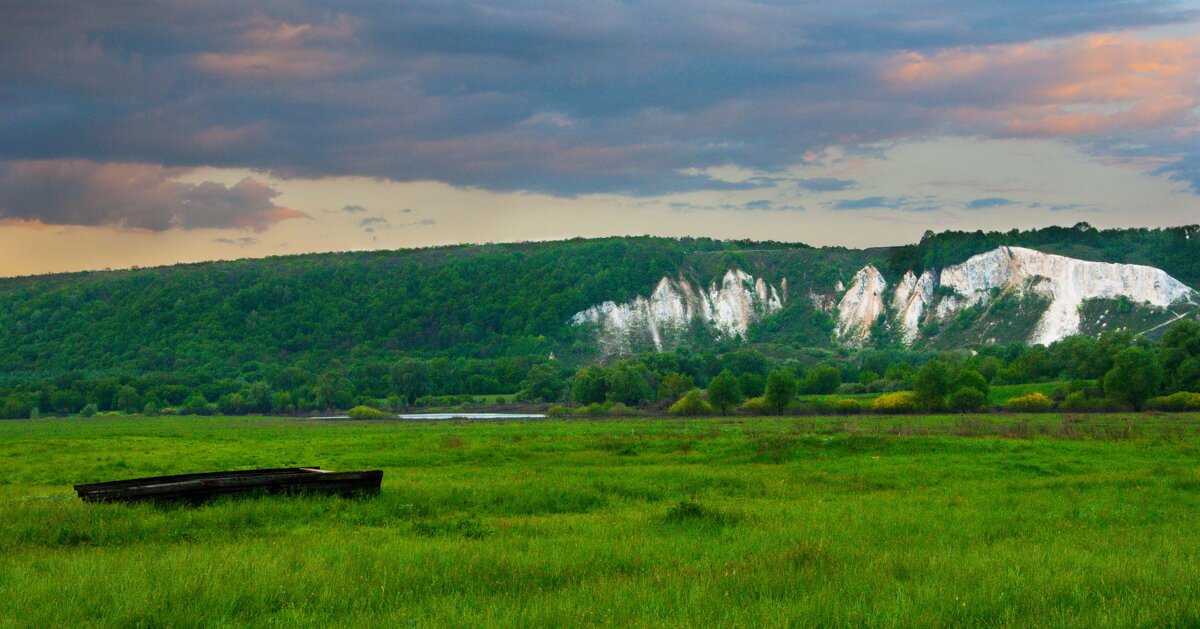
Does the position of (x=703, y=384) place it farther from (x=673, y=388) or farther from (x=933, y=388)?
(x=933, y=388)

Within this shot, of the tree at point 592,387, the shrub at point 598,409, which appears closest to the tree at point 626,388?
the tree at point 592,387

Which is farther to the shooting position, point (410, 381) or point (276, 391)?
point (276, 391)

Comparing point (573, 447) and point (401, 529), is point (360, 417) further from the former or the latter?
point (401, 529)

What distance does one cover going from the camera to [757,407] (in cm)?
8794

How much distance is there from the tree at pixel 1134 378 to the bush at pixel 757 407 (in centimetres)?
2787

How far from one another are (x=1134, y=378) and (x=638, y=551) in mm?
75150

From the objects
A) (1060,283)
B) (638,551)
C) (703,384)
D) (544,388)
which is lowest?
(703,384)

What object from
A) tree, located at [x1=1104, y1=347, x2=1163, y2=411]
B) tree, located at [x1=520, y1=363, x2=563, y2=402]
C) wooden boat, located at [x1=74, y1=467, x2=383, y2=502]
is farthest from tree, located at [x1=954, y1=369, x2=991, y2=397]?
wooden boat, located at [x1=74, y1=467, x2=383, y2=502]

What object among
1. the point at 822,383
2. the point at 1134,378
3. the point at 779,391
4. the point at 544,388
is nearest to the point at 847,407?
the point at 779,391

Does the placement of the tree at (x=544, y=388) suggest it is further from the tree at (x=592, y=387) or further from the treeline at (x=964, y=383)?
the tree at (x=592, y=387)

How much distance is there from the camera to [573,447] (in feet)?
131

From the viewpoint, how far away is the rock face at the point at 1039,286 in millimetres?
161125

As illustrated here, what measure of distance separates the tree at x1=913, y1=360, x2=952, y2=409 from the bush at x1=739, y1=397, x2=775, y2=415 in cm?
1296

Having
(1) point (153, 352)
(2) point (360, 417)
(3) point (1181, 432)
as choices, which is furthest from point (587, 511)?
(1) point (153, 352)
